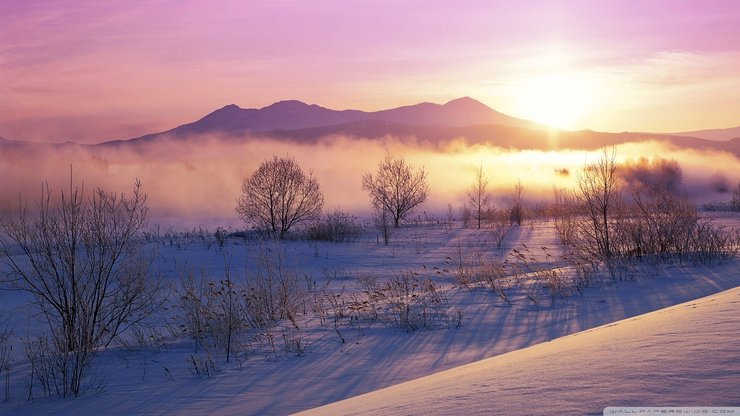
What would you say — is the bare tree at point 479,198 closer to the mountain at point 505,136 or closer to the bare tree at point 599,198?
the bare tree at point 599,198

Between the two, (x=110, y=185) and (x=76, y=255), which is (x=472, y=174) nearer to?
(x=110, y=185)

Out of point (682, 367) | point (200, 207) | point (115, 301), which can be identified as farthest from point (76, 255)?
point (200, 207)

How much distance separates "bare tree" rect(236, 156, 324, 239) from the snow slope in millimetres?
26539

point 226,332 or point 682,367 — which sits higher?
point 682,367

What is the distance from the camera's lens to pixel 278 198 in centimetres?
3095

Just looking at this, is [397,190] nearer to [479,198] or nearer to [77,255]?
[479,198]

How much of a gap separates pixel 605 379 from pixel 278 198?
28264 millimetres

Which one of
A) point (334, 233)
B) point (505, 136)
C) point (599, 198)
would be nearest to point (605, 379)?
point (599, 198)

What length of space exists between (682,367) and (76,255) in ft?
27.3

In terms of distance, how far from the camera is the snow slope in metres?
2.88

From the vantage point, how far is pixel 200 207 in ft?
290

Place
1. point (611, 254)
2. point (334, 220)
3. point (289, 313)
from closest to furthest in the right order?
point (289, 313), point (611, 254), point (334, 220)

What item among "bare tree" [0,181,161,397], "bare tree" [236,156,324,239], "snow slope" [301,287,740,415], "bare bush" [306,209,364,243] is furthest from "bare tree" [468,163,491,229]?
"snow slope" [301,287,740,415]

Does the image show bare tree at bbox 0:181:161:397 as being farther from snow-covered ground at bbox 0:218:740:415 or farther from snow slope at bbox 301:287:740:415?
snow slope at bbox 301:287:740:415
